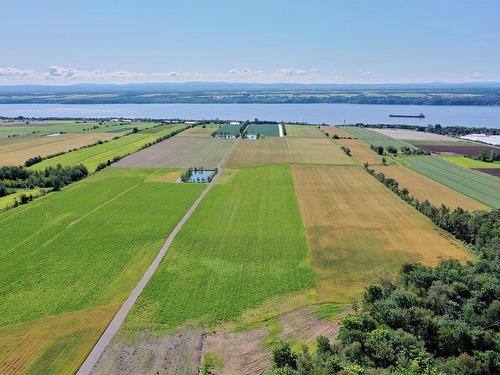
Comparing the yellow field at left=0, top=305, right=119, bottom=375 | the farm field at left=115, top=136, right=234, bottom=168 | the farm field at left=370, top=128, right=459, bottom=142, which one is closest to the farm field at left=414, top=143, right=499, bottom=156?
the farm field at left=370, top=128, right=459, bottom=142

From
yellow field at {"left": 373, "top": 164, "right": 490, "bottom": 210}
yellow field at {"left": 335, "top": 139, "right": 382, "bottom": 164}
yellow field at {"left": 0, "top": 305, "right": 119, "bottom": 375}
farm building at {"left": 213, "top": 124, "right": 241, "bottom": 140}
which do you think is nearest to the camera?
yellow field at {"left": 0, "top": 305, "right": 119, "bottom": 375}

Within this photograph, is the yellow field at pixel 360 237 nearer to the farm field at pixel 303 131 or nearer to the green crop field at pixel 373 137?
the green crop field at pixel 373 137

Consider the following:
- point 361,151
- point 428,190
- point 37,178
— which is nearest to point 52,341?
point 37,178

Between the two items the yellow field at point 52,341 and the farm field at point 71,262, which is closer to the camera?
the yellow field at point 52,341

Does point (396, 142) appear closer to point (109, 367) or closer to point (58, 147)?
point (58, 147)

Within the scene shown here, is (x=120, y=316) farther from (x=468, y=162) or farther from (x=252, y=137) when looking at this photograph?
(x=252, y=137)

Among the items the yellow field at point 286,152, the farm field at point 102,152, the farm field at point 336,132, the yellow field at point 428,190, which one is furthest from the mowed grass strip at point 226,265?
the farm field at point 336,132

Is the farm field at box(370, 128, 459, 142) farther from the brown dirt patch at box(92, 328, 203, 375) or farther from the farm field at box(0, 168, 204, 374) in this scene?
the brown dirt patch at box(92, 328, 203, 375)
